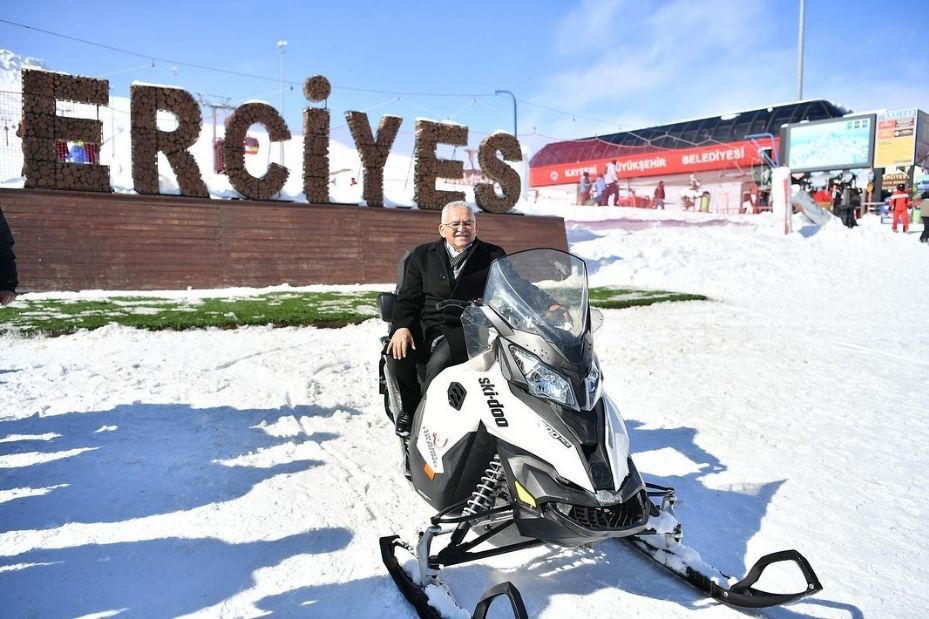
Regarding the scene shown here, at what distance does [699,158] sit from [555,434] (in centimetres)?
3872

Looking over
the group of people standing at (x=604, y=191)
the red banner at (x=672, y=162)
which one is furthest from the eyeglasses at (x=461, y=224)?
the red banner at (x=672, y=162)

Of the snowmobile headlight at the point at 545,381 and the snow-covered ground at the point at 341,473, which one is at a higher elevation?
the snowmobile headlight at the point at 545,381

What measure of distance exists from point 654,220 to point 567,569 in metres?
23.5

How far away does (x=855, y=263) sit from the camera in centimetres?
1889

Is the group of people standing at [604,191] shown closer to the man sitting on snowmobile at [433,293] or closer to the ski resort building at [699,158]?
A: the ski resort building at [699,158]

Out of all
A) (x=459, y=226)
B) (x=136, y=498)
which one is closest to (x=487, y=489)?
(x=459, y=226)

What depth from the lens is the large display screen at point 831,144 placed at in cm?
2983

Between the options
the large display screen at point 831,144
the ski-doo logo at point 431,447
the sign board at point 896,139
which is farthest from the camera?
the sign board at point 896,139

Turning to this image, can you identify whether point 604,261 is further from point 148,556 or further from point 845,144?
point 845,144

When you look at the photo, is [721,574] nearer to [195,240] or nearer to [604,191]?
[195,240]

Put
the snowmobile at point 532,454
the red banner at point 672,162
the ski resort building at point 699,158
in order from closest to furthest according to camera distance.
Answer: the snowmobile at point 532,454, the ski resort building at point 699,158, the red banner at point 672,162

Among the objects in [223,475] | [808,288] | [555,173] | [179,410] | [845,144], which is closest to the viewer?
[223,475]

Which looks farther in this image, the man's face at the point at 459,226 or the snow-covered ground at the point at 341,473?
the man's face at the point at 459,226

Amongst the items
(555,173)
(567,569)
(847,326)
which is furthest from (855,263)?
(555,173)
